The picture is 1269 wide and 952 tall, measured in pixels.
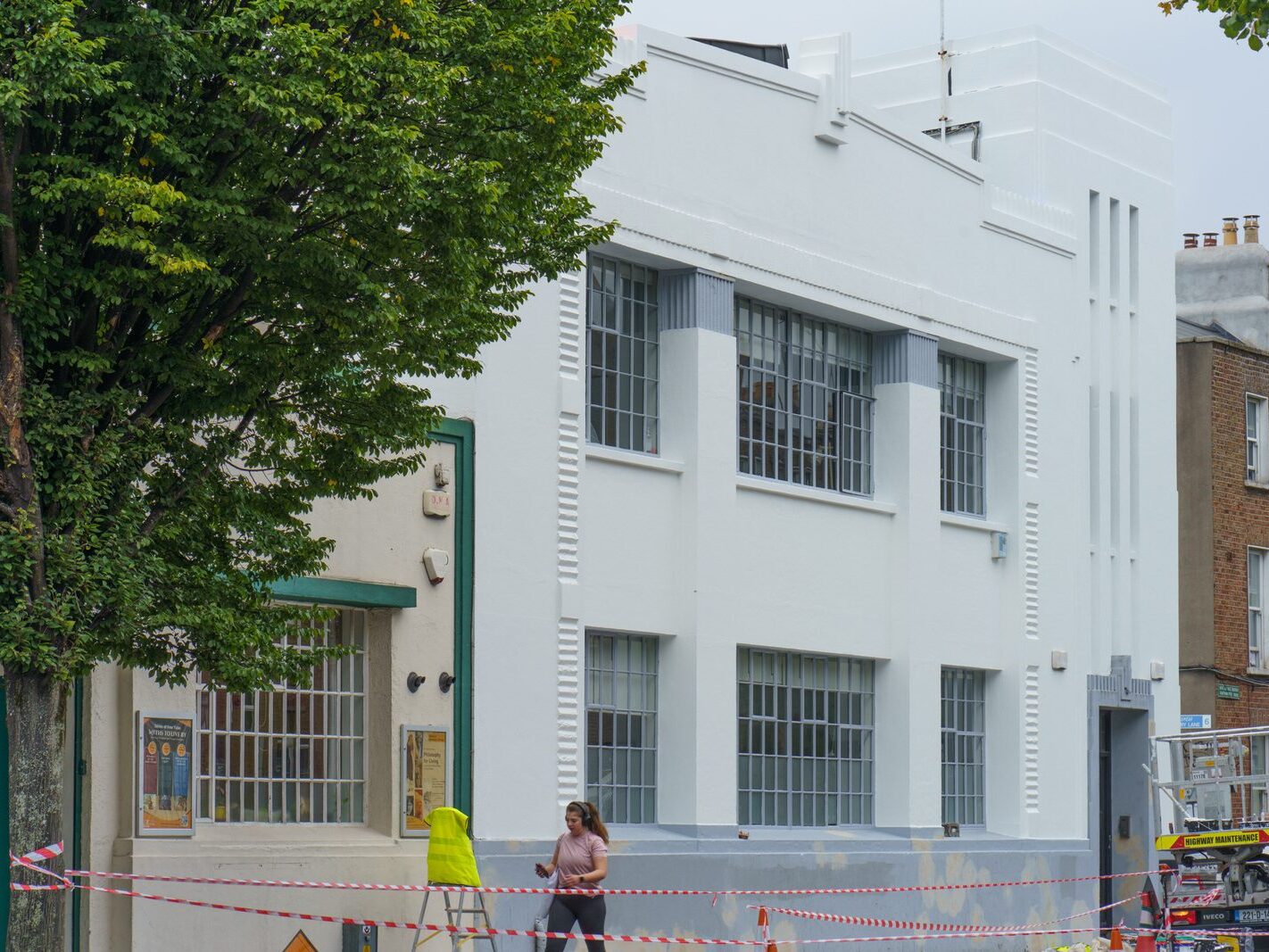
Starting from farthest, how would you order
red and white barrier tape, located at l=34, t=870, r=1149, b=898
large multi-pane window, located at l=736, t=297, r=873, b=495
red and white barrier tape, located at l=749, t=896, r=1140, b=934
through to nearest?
large multi-pane window, located at l=736, t=297, r=873, b=495, red and white barrier tape, located at l=749, t=896, r=1140, b=934, red and white barrier tape, located at l=34, t=870, r=1149, b=898

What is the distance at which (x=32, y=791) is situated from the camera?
10.5 meters

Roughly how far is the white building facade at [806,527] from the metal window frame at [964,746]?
0.04 metres

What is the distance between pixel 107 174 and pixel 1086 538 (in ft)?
58.5

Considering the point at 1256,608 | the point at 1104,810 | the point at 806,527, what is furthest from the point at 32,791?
the point at 1256,608

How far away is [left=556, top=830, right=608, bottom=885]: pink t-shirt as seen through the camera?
51.2 ft

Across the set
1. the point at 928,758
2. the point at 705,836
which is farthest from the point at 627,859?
the point at 928,758

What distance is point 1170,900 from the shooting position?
1984cm

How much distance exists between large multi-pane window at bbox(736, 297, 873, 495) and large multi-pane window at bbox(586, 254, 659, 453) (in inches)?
45.8

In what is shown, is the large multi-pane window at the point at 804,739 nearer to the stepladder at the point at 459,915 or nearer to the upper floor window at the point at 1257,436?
the stepladder at the point at 459,915

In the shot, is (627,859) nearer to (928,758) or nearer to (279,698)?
(279,698)

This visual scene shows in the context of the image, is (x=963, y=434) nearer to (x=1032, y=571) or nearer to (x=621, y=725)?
(x=1032, y=571)

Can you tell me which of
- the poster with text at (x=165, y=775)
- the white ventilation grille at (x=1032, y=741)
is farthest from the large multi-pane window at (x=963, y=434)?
the poster with text at (x=165, y=775)

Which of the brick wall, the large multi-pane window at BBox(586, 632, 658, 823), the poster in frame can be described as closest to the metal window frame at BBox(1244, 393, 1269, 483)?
the brick wall

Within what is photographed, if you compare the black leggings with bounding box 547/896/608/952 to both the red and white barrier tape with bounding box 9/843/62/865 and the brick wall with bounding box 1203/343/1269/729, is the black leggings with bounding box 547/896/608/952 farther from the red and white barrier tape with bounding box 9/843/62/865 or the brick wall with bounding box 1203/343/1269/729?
the brick wall with bounding box 1203/343/1269/729
